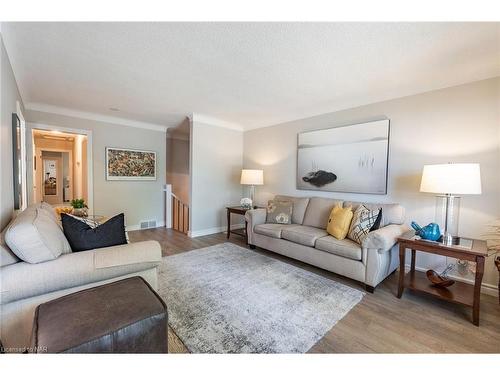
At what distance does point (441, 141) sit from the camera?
251 centimetres

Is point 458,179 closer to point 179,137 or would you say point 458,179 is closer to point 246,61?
point 246,61

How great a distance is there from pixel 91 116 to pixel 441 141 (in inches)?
213

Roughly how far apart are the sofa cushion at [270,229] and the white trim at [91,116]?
3296 mm

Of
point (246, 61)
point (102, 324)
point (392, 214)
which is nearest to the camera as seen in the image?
point (102, 324)

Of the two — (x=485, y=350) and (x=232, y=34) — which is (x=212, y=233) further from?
(x=485, y=350)

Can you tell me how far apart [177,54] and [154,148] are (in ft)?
10.9

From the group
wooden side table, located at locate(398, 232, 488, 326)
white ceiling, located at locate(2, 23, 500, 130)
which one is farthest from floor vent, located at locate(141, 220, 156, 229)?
wooden side table, located at locate(398, 232, 488, 326)

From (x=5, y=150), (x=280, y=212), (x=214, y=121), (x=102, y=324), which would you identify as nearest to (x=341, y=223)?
(x=280, y=212)

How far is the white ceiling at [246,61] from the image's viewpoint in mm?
1662

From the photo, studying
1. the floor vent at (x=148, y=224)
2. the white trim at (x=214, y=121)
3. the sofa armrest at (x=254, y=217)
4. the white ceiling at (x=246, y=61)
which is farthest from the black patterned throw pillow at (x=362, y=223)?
the floor vent at (x=148, y=224)

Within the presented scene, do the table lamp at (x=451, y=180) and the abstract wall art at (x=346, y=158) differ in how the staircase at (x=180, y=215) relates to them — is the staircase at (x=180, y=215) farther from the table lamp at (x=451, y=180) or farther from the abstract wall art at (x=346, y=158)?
the table lamp at (x=451, y=180)

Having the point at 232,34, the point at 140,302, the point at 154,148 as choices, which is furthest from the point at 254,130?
the point at 140,302

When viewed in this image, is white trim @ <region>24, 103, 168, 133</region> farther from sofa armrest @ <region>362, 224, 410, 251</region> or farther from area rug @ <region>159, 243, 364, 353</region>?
sofa armrest @ <region>362, 224, 410, 251</region>

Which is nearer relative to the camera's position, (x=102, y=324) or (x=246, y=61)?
(x=102, y=324)
